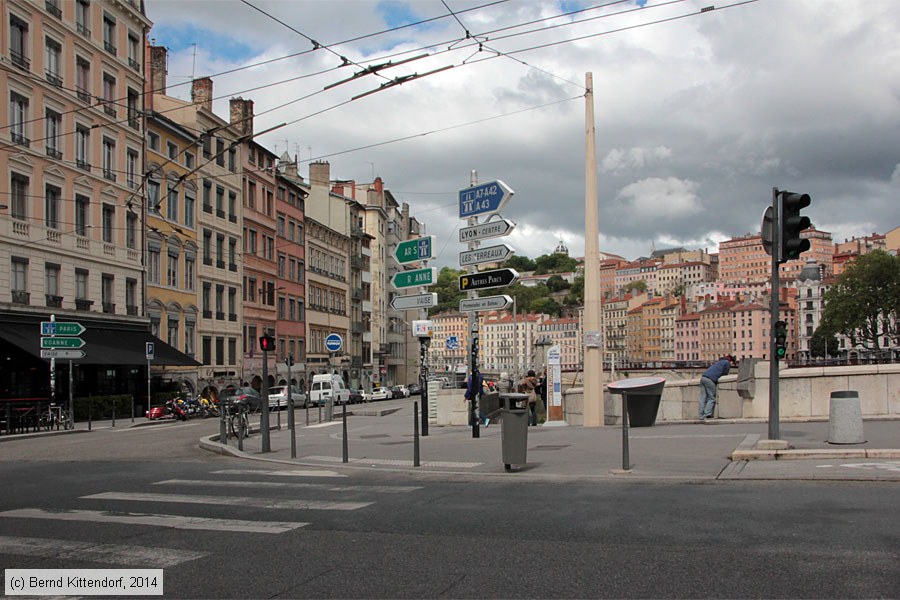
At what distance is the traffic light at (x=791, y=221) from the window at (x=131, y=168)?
3683cm

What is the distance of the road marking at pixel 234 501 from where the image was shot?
9695mm

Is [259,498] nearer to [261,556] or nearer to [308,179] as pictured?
[261,556]

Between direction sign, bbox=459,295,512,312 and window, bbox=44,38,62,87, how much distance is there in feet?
86.7

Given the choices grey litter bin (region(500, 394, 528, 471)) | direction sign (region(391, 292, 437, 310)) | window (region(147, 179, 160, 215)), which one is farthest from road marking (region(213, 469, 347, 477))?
window (region(147, 179, 160, 215))

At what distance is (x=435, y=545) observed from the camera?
24.3 ft

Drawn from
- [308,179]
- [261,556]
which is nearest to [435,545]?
[261,556]

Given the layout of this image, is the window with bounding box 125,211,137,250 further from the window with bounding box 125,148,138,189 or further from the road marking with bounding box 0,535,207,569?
the road marking with bounding box 0,535,207,569

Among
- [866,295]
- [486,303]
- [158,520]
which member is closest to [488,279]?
[486,303]

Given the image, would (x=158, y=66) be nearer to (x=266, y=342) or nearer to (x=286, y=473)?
(x=266, y=342)

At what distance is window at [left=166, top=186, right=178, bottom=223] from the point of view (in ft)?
155

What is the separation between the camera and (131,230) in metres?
43.6

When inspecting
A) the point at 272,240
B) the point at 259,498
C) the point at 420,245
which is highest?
the point at 272,240

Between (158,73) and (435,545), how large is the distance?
50685mm

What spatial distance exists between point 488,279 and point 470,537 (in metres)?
10.5
